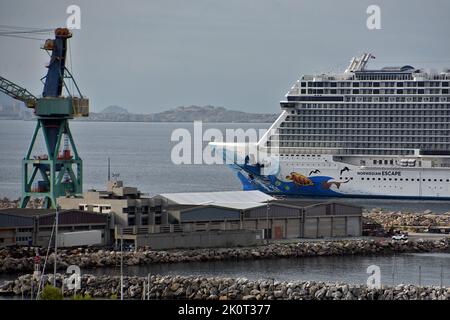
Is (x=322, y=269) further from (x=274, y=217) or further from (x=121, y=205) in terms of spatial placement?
(x=121, y=205)

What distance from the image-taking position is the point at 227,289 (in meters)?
23.2

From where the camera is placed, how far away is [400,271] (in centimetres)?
2830

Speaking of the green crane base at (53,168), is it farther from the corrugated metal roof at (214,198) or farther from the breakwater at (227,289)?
the breakwater at (227,289)

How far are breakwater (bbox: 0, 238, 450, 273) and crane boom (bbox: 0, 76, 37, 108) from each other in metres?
6.87

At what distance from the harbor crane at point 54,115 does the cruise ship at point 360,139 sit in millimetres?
16129

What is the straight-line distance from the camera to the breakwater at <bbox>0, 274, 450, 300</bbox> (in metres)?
22.6

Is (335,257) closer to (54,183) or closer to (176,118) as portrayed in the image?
(54,183)

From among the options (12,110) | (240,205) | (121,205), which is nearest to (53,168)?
(121,205)

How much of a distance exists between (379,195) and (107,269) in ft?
78.0

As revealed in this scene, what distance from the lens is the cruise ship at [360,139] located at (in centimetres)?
4916

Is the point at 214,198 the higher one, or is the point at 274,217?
the point at 214,198

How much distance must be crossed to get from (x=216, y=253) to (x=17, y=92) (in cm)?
817

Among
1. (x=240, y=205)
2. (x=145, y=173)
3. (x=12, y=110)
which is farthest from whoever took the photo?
(x=12, y=110)

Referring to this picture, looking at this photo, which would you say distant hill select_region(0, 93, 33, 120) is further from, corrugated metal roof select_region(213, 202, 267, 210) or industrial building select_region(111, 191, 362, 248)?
corrugated metal roof select_region(213, 202, 267, 210)
